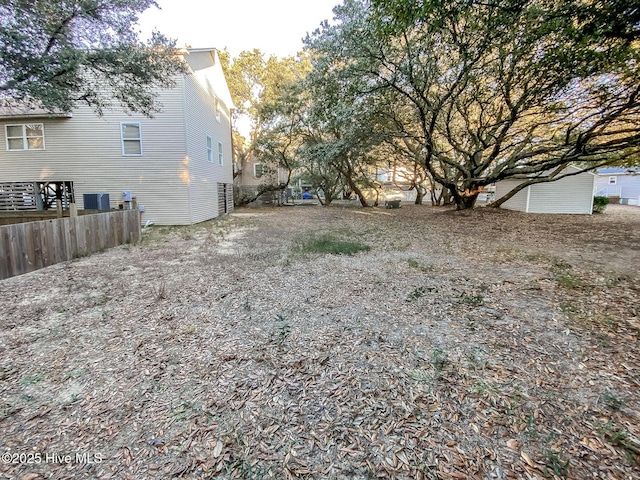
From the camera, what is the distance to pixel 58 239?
19.8 feet

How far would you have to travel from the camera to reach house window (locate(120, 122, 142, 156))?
35.7 ft

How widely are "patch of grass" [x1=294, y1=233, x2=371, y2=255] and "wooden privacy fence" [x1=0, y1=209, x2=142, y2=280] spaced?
474cm

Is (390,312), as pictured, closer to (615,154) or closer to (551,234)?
(551,234)

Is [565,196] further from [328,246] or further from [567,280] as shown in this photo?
[328,246]

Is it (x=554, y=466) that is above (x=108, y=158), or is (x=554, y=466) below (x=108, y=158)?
below

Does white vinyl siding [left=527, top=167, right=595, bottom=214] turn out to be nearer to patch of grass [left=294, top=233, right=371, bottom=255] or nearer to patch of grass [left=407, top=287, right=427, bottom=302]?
patch of grass [left=294, top=233, right=371, bottom=255]

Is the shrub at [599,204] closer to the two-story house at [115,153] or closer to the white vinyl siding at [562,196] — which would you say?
the white vinyl siding at [562,196]

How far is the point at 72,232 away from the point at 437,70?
10605mm

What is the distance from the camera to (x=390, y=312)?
368 centimetres

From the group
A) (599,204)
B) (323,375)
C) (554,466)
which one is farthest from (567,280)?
(599,204)

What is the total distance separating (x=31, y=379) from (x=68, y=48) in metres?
7.65

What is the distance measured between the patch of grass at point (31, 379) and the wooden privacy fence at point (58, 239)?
Answer: 377 centimetres

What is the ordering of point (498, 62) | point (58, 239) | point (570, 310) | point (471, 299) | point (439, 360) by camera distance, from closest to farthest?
1. point (439, 360)
2. point (570, 310)
3. point (471, 299)
4. point (58, 239)
5. point (498, 62)


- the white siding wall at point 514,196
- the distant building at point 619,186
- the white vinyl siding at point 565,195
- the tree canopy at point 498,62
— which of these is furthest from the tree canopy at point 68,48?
the distant building at point 619,186
